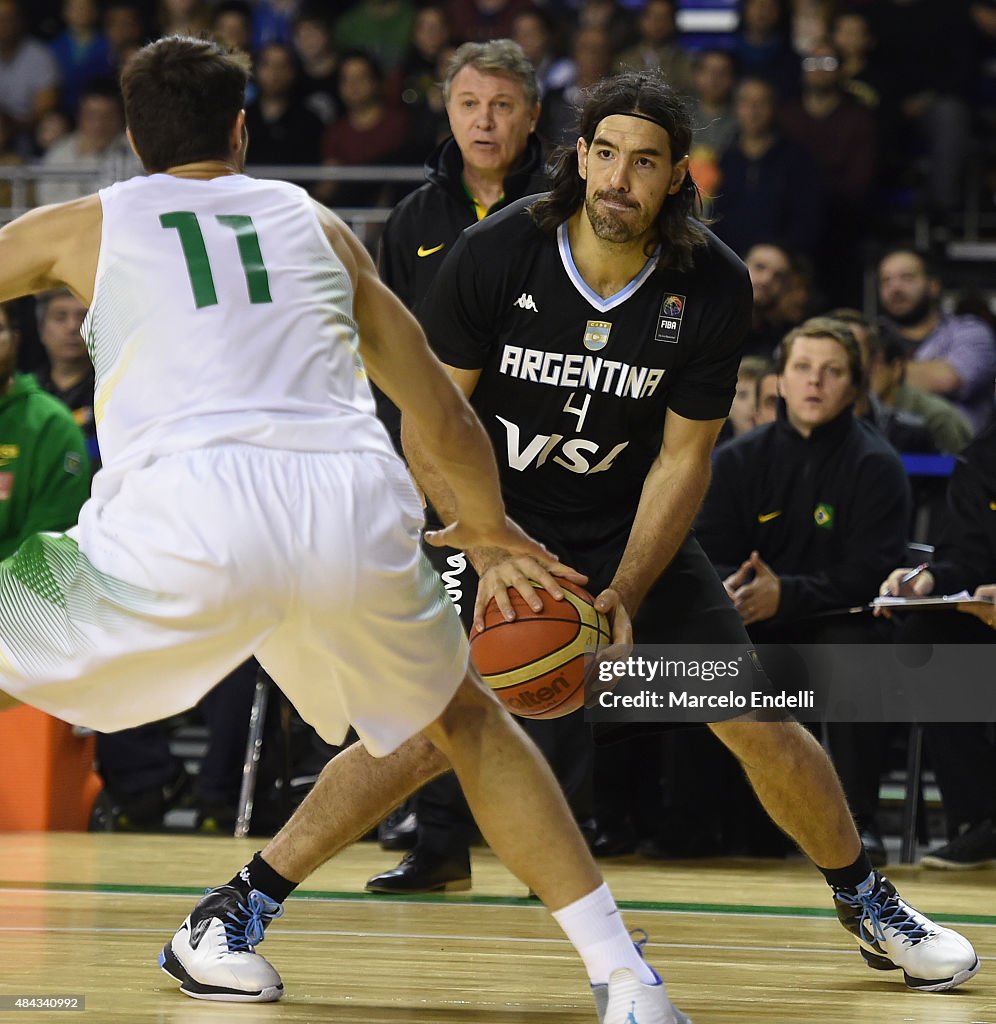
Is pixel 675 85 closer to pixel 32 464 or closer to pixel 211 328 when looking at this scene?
pixel 32 464

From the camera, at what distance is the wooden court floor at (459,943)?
11.5 ft

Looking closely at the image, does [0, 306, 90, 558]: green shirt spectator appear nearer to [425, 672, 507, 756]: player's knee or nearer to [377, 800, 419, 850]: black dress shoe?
[377, 800, 419, 850]: black dress shoe

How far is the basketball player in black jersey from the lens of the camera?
4.12 metres

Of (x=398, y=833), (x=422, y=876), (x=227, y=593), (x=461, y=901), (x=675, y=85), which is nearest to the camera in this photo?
(x=227, y=593)

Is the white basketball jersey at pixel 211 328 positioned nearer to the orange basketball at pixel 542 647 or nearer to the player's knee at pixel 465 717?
the player's knee at pixel 465 717

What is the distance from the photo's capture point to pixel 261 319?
3.03 metres

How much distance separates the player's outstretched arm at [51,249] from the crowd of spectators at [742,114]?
15.7 feet

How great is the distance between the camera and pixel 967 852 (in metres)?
6.08

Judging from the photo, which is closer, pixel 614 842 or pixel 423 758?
pixel 423 758

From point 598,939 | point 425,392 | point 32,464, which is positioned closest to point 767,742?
point 598,939

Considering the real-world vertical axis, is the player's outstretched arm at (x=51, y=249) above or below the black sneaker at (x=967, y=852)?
above

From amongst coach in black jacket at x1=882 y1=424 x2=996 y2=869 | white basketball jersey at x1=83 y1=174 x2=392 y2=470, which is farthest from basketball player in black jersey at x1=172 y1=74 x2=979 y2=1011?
coach in black jacket at x1=882 y1=424 x2=996 y2=869

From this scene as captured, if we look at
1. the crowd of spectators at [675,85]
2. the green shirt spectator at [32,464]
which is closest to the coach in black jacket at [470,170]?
the green shirt spectator at [32,464]

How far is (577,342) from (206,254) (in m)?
1.41
